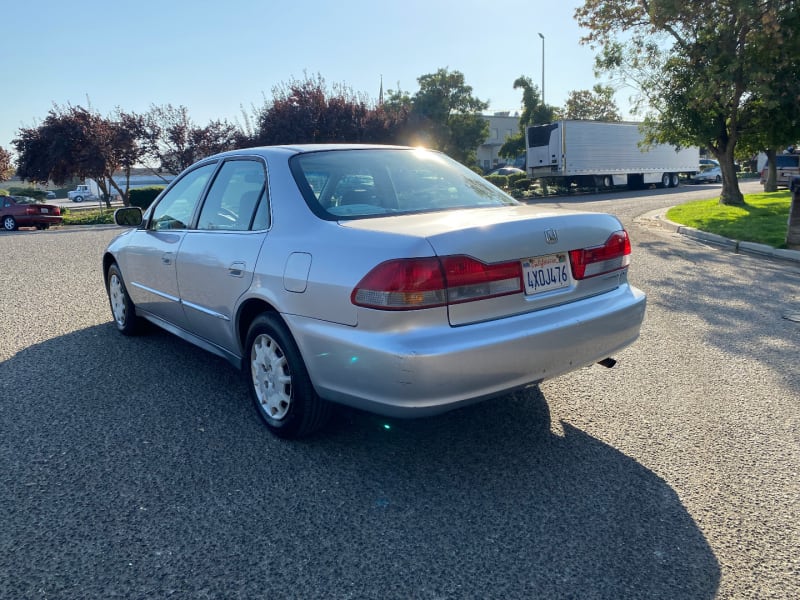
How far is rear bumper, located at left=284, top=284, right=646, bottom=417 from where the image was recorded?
263 cm

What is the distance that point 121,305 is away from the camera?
5.67 metres

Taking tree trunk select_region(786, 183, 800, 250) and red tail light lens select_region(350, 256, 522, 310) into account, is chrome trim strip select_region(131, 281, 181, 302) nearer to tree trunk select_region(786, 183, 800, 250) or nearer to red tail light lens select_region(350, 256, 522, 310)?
red tail light lens select_region(350, 256, 522, 310)

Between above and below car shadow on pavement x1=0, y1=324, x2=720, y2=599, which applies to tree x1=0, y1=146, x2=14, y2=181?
above

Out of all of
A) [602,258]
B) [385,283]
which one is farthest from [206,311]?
[602,258]

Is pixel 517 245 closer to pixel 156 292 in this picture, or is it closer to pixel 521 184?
pixel 156 292

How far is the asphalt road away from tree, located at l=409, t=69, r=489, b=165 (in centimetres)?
4574

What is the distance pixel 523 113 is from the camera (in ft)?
175

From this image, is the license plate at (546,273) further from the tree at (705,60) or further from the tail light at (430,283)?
the tree at (705,60)

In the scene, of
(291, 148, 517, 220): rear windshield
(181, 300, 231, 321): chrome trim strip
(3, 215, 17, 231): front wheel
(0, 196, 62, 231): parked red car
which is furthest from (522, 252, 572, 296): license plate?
(3, 215, 17, 231): front wheel

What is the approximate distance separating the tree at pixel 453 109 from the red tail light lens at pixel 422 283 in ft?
154

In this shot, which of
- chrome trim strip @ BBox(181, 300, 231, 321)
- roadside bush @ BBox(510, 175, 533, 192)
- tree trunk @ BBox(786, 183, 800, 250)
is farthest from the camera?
roadside bush @ BBox(510, 175, 533, 192)

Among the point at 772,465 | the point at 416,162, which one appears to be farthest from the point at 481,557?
the point at 416,162

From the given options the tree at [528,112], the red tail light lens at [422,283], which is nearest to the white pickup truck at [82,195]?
the tree at [528,112]

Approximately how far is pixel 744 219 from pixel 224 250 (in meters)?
13.3
